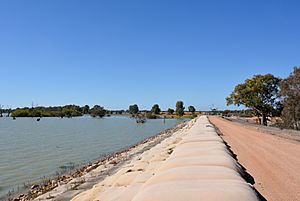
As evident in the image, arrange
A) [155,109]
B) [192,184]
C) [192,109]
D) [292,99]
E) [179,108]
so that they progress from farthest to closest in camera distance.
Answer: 1. [192,109]
2. [155,109]
3. [179,108]
4. [292,99]
5. [192,184]

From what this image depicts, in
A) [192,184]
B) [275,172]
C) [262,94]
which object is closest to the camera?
[192,184]

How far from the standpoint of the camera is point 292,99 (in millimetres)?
38656

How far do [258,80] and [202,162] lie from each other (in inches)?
2111

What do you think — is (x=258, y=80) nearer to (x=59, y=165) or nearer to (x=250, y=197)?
(x=59, y=165)

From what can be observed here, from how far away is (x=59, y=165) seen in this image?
21172 mm

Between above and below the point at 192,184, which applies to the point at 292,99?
above

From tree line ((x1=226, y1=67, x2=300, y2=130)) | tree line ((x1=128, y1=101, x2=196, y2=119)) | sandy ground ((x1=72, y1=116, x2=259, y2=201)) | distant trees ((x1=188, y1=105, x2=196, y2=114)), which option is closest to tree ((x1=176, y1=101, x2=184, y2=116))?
tree line ((x1=128, y1=101, x2=196, y2=119))

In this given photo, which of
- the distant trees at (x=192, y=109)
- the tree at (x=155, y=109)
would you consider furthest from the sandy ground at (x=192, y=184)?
the distant trees at (x=192, y=109)

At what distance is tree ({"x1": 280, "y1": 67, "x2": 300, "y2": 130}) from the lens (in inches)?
1499

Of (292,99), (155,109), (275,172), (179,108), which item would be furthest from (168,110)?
(275,172)

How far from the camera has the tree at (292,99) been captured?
38062 millimetres

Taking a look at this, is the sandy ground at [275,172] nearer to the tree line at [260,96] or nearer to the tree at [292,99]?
the tree at [292,99]

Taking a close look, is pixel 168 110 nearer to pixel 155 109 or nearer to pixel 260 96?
pixel 155 109

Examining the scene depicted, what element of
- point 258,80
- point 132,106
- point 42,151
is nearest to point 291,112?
point 258,80
